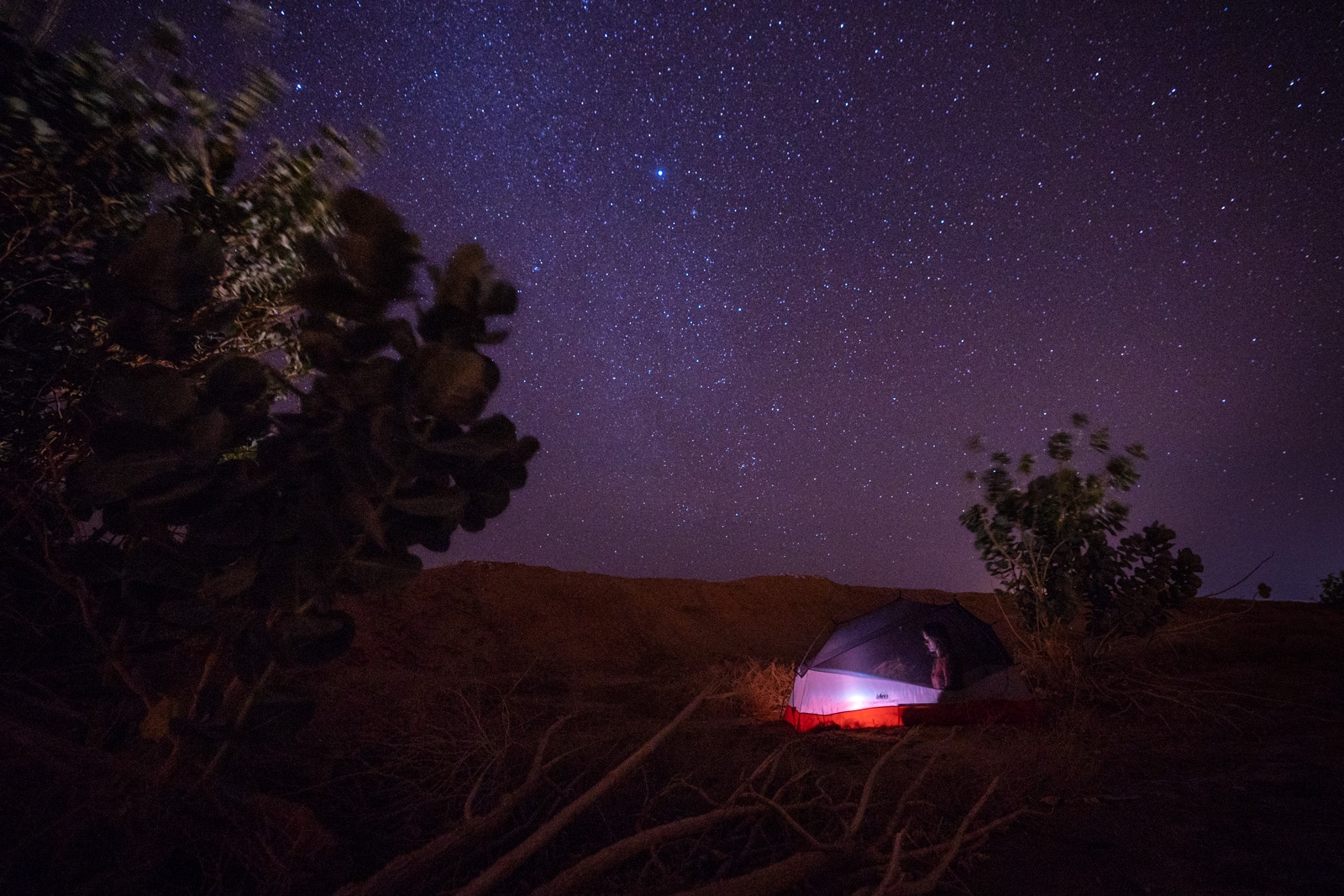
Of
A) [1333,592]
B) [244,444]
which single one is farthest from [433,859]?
[1333,592]

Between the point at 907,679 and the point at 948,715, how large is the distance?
23.7 inches

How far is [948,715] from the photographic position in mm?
7797

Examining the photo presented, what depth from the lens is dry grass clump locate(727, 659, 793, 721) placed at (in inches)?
370

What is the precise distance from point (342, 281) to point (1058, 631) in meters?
10.4

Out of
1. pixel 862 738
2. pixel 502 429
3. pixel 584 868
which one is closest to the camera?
pixel 502 429

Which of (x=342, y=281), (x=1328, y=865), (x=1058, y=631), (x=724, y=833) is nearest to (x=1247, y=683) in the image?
(x=1058, y=631)

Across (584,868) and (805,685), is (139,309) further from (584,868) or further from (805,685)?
(805,685)

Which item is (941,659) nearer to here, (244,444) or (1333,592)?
(244,444)

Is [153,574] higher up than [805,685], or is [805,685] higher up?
[153,574]

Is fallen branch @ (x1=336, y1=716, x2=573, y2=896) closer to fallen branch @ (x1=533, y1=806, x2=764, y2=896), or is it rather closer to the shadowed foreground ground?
fallen branch @ (x1=533, y1=806, x2=764, y2=896)

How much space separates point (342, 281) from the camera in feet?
7.09

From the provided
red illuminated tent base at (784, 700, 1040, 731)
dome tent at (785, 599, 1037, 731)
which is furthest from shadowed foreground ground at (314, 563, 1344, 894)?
dome tent at (785, 599, 1037, 731)

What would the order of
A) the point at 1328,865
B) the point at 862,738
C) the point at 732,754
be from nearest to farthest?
the point at 1328,865 → the point at 732,754 → the point at 862,738

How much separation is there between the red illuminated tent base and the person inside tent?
247 millimetres
